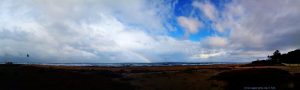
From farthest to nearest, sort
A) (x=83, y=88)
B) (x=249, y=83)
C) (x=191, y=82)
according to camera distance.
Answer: (x=191, y=82) → (x=83, y=88) → (x=249, y=83)

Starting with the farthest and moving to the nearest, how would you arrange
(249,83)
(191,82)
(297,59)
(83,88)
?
(297,59) → (191,82) → (83,88) → (249,83)

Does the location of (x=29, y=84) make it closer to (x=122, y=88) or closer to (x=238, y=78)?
(x=122, y=88)

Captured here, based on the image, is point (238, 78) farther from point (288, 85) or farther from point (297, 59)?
point (297, 59)

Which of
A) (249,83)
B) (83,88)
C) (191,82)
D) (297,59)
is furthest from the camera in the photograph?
(297,59)

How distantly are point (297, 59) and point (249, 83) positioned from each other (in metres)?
46.0

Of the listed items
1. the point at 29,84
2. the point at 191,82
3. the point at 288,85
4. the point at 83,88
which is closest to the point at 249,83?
the point at 288,85

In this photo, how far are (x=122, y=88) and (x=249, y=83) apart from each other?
1719cm

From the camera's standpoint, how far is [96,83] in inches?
1604

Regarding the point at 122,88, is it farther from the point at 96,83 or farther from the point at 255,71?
the point at 255,71

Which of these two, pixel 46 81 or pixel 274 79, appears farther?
pixel 46 81

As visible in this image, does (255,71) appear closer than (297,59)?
Yes

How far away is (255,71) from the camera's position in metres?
24.9

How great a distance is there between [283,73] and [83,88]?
71.3 ft

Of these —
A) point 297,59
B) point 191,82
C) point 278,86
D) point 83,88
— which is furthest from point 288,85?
point 297,59
